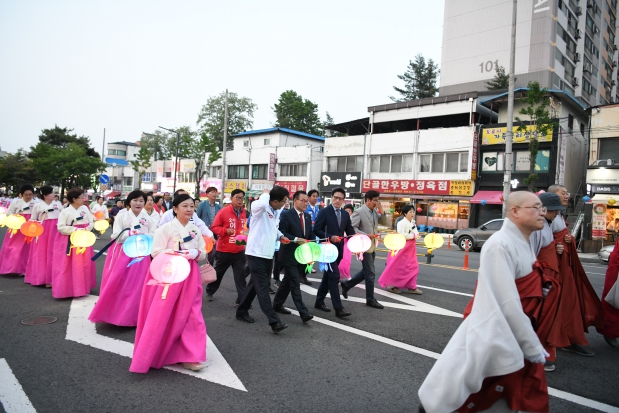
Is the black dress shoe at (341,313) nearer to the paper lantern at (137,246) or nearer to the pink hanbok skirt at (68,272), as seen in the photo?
the paper lantern at (137,246)

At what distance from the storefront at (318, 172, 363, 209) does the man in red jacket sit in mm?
24528

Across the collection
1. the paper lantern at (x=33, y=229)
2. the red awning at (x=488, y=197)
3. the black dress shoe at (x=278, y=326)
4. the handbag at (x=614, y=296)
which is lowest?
the black dress shoe at (x=278, y=326)

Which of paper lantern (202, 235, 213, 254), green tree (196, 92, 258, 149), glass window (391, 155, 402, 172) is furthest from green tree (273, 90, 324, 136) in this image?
paper lantern (202, 235, 213, 254)

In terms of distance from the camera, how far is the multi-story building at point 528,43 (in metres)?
36.7

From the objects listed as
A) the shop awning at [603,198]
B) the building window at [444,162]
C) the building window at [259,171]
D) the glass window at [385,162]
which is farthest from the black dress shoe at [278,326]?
the building window at [259,171]

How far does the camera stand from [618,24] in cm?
5731

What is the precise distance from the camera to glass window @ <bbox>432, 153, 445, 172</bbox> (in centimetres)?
2795

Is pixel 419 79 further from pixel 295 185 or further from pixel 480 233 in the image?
pixel 480 233

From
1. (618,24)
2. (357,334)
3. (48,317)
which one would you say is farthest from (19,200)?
(618,24)

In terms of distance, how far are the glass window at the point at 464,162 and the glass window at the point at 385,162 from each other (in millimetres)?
5489

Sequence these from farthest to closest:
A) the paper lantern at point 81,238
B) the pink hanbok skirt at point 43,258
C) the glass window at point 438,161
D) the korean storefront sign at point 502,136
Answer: the glass window at point 438,161 < the korean storefront sign at point 502,136 < the pink hanbok skirt at point 43,258 < the paper lantern at point 81,238

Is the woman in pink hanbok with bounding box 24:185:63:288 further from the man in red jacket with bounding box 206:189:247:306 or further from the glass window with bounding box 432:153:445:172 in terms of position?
the glass window with bounding box 432:153:445:172

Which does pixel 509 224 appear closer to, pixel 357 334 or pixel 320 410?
pixel 320 410

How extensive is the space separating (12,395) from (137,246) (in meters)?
1.97
